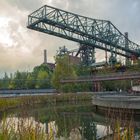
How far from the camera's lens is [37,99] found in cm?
6378

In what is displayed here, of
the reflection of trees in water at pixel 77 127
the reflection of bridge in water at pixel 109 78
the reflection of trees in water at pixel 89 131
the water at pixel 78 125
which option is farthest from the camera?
the reflection of bridge in water at pixel 109 78

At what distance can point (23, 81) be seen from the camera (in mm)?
122250

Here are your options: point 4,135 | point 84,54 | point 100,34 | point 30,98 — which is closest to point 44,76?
point 84,54

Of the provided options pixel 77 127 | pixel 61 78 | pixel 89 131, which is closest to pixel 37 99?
pixel 61 78

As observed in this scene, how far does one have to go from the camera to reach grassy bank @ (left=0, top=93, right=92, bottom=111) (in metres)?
52.1

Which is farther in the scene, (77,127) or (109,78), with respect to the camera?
(109,78)

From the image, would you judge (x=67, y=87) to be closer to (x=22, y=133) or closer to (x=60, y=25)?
(x=60, y=25)

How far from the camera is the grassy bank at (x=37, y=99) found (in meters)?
52.1

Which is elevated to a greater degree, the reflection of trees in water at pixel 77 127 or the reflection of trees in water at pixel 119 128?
the reflection of trees in water at pixel 119 128

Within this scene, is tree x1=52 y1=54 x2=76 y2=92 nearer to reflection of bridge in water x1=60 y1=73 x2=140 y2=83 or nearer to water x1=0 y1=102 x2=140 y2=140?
reflection of bridge in water x1=60 y1=73 x2=140 y2=83

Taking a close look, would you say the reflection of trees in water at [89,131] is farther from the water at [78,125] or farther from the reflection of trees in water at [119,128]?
the reflection of trees in water at [119,128]

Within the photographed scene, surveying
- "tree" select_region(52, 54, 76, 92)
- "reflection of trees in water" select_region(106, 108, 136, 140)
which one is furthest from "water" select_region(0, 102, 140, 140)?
"tree" select_region(52, 54, 76, 92)

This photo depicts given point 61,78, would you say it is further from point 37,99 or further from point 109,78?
point 37,99

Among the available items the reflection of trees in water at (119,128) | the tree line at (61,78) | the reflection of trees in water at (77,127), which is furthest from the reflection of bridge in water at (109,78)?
the reflection of trees in water at (119,128)
